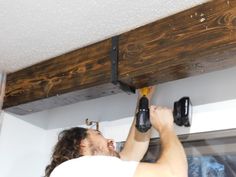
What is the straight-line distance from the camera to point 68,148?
5.07 ft

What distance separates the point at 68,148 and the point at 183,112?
1.87 ft

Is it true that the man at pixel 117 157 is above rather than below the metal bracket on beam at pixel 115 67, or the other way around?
below

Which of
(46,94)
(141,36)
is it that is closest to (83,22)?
(141,36)

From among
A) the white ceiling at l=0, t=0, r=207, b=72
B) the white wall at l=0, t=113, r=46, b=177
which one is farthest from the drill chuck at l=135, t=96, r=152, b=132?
the white wall at l=0, t=113, r=46, b=177

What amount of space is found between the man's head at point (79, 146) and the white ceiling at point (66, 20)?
0.49m

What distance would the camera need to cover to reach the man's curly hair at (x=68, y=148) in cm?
152

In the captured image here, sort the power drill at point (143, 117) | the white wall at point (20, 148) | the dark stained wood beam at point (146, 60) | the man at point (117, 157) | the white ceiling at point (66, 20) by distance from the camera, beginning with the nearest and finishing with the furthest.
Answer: the man at point (117, 157)
the dark stained wood beam at point (146, 60)
the white ceiling at point (66, 20)
the power drill at point (143, 117)
the white wall at point (20, 148)

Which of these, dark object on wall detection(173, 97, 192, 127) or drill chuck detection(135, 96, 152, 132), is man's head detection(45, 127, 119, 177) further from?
dark object on wall detection(173, 97, 192, 127)

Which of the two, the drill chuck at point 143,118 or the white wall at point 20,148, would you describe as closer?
the drill chuck at point 143,118

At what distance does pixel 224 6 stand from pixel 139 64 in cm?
44

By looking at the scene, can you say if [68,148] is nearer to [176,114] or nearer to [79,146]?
[79,146]

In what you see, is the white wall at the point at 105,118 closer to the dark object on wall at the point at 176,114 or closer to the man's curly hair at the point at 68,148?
the dark object on wall at the point at 176,114

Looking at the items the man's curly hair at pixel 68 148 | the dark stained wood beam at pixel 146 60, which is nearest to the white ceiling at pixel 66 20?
the dark stained wood beam at pixel 146 60

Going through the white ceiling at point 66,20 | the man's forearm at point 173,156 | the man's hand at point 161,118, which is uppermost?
the white ceiling at point 66,20
